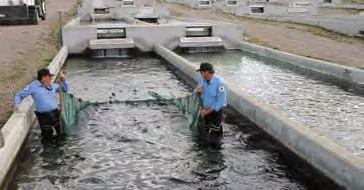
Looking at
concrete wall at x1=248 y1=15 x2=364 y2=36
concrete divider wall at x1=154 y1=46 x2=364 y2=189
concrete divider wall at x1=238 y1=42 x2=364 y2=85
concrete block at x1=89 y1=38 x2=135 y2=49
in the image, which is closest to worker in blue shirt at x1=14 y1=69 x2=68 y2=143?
concrete divider wall at x1=154 y1=46 x2=364 y2=189

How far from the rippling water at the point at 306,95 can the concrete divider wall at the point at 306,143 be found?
3.44 ft

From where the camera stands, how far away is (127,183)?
7.43 meters

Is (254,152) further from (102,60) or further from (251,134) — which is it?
(102,60)

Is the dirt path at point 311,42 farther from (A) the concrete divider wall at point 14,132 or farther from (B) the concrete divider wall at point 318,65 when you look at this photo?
(A) the concrete divider wall at point 14,132

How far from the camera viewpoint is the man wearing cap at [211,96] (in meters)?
8.34

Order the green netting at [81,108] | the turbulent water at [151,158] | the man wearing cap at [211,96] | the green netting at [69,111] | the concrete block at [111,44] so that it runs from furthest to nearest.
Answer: the concrete block at [111,44]
the green netting at [69,111]
the green netting at [81,108]
the man wearing cap at [211,96]
the turbulent water at [151,158]

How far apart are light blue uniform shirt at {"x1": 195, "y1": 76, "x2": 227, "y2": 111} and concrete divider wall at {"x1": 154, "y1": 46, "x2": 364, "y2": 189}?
1.26 meters

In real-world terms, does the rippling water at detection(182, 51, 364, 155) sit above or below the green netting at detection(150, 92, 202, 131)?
below

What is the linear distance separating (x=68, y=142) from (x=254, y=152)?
3.66m

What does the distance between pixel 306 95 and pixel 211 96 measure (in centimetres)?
529

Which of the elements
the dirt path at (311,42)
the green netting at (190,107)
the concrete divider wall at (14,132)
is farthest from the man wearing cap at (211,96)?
the dirt path at (311,42)

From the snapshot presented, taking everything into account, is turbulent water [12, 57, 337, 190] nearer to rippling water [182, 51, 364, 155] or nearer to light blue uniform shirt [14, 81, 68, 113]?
light blue uniform shirt [14, 81, 68, 113]

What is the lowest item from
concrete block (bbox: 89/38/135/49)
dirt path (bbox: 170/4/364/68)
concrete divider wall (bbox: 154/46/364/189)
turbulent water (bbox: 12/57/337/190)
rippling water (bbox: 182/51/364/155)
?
turbulent water (bbox: 12/57/337/190)

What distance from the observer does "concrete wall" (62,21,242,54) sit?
21.8 metres
